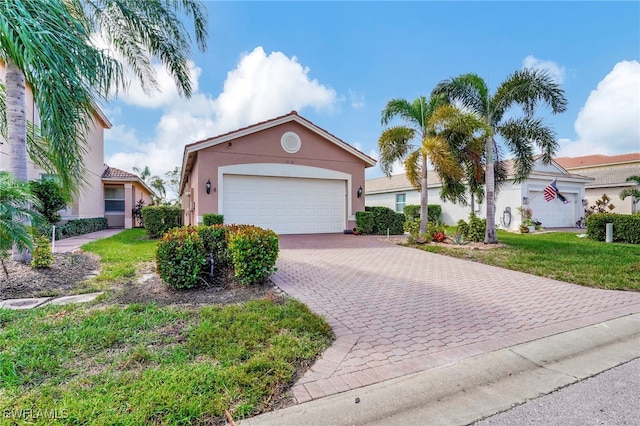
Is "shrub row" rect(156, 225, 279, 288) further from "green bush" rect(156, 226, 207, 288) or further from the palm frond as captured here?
the palm frond

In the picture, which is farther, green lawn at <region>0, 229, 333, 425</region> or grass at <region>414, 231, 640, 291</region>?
grass at <region>414, 231, 640, 291</region>

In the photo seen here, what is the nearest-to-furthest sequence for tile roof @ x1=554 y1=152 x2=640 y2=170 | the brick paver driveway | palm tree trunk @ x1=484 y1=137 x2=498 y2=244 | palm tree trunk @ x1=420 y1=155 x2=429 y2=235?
the brick paver driveway
palm tree trunk @ x1=484 y1=137 x2=498 y2=244
palm tree trunk @ x1=420 y1=155 x2=429 y2=235
tile roof @ x1=554 y1=152 x2=640 y2=170

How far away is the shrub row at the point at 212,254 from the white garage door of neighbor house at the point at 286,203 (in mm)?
7557

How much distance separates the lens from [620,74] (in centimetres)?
1180

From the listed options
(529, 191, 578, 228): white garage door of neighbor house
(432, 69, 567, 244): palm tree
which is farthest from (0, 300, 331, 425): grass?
(529, 191, 578, 228): white garage door of neighbor house

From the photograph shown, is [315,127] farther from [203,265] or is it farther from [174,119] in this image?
[203,265]

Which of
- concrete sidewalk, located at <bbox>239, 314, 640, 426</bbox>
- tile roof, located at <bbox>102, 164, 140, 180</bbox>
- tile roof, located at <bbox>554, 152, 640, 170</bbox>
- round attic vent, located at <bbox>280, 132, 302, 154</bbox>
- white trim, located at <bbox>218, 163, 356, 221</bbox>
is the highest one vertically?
tile roof, located at <bbox>554, 152, 640, 170</bbox>

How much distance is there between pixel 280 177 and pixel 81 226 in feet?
33.3

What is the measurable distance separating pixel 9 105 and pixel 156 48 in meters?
3.34

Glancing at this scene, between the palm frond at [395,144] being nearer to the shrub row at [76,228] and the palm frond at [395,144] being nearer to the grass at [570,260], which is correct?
the grass at [570,260]

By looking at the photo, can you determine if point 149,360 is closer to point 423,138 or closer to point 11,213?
point 11,213

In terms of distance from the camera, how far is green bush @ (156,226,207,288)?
5242 mm

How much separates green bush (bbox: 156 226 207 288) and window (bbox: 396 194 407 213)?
2040cm

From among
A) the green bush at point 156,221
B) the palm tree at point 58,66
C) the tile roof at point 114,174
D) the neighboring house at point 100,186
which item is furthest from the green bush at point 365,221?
the tile roof at point 114,174
